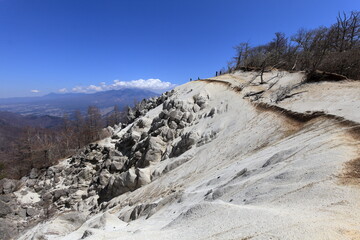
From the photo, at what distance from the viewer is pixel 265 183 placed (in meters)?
6.34

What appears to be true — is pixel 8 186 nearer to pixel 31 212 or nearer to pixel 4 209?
pixel 4 209

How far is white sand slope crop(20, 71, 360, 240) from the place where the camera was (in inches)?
166

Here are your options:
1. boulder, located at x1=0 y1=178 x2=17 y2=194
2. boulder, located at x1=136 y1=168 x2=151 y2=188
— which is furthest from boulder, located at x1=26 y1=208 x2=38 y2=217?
boulder, located at x1=136 y1=168 x2=151 y2=188

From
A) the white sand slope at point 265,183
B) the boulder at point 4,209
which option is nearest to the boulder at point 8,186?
the boulder at point 4,209

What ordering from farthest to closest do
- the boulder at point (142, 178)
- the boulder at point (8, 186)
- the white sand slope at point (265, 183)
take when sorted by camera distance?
1. the boulder at point (8, 186)
2. the boulder at point (142, 178)
3. the white sand slope at point (265, 183)

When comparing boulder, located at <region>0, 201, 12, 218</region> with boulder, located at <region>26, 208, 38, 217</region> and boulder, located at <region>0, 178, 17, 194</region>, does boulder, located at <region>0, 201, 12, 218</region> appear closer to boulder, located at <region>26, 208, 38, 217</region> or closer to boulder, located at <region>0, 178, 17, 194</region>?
boulder, located at <region>26, 208, 38, 217</region>

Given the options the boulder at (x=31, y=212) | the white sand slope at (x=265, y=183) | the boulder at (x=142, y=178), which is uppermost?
the white sand slope at (x=265, y=183)

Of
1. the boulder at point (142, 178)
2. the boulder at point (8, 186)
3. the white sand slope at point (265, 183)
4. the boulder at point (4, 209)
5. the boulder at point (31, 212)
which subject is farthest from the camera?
the boulder at point (8, 186)

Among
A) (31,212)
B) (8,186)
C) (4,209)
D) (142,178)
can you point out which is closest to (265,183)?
(142,178)

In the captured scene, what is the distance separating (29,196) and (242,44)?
187ft

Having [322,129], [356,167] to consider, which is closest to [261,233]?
[356,167]

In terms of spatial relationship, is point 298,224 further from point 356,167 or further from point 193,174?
point 193,174

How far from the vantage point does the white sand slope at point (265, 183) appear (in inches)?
166

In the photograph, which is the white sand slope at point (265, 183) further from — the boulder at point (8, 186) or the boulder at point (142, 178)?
the boulder at point (8, 186)
